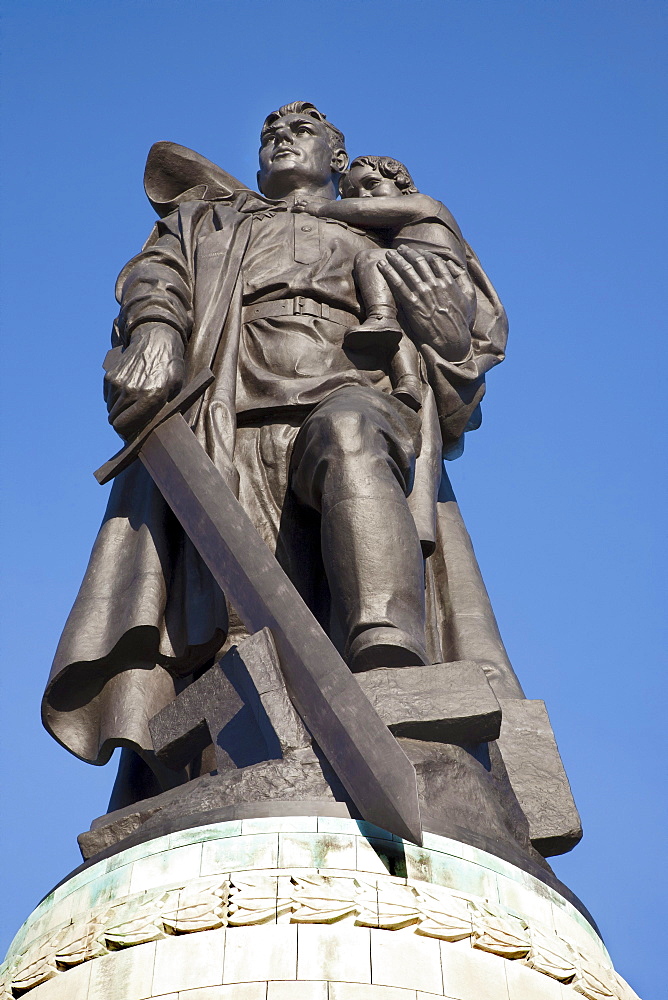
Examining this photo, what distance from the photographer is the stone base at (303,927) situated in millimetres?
4887

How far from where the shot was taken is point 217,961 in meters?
4.89

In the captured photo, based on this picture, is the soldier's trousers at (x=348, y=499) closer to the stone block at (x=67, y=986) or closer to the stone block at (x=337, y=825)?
the stone block at (x=337, y=825)

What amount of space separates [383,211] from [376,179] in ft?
2.07

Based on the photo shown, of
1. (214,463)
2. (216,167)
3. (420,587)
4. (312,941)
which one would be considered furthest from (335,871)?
(216,167)

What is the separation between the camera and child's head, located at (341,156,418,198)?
33.5ft

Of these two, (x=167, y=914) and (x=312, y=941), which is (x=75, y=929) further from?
(x=312, y=941)

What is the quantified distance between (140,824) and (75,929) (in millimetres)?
814

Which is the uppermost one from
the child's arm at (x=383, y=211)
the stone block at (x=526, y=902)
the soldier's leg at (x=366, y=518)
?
the child's arm at (x=383, y=211)

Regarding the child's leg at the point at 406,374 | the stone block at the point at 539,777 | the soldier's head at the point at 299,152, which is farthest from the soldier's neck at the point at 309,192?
the stone block at the point at 539,777

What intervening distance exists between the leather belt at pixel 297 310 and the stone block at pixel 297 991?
4.86m

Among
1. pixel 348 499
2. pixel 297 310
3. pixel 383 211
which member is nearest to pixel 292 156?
pixel 383 211

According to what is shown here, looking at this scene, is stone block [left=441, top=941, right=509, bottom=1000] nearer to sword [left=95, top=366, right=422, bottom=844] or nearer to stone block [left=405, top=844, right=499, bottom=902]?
stone block [left=405, top=844, right=499, bottom=902]

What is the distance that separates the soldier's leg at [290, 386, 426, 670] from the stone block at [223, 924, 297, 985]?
5.77ft

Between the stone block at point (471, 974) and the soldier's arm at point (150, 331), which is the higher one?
the soldier's arm at point (150, 331)
